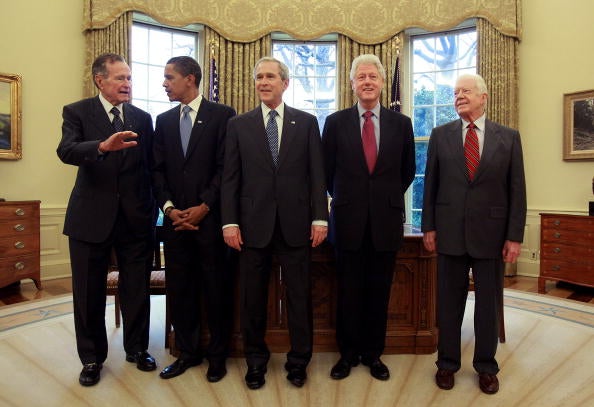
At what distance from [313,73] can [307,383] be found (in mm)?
4997

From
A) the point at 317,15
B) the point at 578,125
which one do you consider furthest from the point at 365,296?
the point at 317,15

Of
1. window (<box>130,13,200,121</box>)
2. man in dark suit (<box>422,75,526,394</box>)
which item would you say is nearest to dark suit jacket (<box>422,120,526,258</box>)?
man in dark suit (<box>422,75,526,394</box>)

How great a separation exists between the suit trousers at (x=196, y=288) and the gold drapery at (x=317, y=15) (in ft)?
13.9

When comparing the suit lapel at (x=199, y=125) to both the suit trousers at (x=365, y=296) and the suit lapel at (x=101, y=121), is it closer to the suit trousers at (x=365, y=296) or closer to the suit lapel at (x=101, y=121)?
the suit lapel at (x=101, y=121)

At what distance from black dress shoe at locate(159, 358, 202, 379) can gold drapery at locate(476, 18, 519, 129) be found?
460 centimetres

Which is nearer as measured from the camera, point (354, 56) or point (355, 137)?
point (355, 137)

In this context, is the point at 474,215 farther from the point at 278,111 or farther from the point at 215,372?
the point at 215,372

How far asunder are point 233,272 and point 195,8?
14.6 feet

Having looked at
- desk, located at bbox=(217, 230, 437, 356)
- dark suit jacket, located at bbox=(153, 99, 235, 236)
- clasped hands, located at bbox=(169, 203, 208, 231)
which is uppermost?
dark suit jacket, located at bbox=(153, 99, 235, 236)

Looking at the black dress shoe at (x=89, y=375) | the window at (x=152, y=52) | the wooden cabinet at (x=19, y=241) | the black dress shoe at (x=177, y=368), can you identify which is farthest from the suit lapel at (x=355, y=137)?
the window at (x=152, y=52)

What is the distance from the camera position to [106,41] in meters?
5.39

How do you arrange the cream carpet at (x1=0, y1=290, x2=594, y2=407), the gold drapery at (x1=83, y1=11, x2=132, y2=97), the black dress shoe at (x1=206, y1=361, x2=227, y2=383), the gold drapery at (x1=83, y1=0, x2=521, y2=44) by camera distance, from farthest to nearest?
the gold drapery at (x1=83, y1=0, x2=521, y2=44)
the gold drapery at (x1=83, y1=11, x2=132, y2=97)
the black dress shoe at (x1=206, y1=361, x2=227, y2=383)
the cream carpet at (x1=0, y1=290, x2=594, y2=407)

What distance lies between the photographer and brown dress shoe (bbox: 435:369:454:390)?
245 cm

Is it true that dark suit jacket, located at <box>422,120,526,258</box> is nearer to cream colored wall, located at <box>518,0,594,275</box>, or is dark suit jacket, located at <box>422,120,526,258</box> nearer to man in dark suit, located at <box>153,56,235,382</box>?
man in dark suit, located at <box>153,56,235,382</box>
